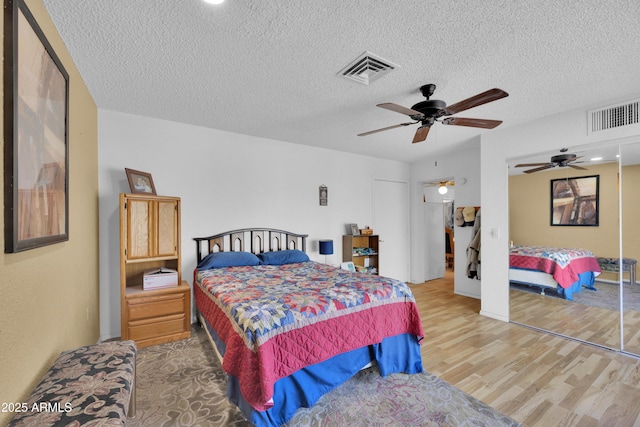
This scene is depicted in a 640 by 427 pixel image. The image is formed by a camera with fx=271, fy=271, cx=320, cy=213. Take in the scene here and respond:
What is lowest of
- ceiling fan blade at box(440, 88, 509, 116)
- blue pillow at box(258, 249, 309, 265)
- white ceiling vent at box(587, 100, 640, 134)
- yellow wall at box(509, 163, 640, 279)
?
blue pillow at box(258, 249, 309, 265)

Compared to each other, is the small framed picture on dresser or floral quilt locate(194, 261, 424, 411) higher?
the small framed picture on dresser

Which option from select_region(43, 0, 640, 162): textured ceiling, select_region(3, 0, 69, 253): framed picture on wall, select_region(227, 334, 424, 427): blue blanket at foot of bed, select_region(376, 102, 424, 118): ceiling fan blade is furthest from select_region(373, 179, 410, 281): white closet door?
select_region(3, 0, 69, 253): framed picture on wall

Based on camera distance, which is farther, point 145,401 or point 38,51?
point 145,401

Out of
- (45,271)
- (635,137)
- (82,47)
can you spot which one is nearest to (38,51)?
(82,47)

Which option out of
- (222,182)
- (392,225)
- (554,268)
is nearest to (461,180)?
(392,225)

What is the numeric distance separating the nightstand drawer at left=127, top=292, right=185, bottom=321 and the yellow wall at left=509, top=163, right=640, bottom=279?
421 cm

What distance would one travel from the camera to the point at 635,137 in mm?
2697

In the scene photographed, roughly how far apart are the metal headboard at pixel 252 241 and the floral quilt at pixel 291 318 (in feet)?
2.53

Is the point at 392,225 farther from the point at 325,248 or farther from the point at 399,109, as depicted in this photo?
the point at 399,109

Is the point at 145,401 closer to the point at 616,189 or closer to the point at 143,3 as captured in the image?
the point at 143,3

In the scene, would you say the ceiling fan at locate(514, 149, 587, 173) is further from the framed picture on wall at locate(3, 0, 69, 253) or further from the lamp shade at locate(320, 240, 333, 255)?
the framed picture on wall at locate(3, 0, 69, 253)

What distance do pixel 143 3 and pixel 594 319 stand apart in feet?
16.3

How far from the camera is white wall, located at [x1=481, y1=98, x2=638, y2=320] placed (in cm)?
323

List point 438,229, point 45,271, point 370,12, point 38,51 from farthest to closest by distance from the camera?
point 438,229 < point 370,12 < point 45,271 < point 38,51
